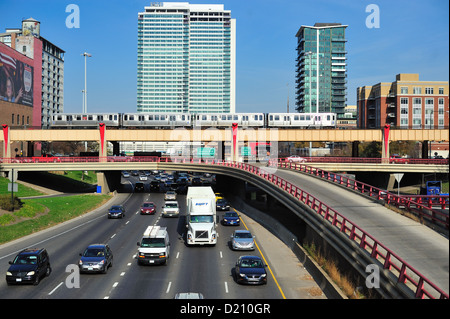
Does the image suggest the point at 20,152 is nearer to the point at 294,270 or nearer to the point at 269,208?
the point at 269,208

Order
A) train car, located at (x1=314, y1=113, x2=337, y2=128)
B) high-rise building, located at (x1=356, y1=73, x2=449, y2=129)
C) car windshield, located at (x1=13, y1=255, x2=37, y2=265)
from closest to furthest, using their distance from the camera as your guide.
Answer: car windshield, located at (x1=13, y1=255, x2=37, y2=265), train car, located at (x1=314, y1=113, x2=337, y2=128), high-rise building, located at (x1=356, y1=73, x2=449, y2=129)

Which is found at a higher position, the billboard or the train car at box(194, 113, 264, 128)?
the billboard

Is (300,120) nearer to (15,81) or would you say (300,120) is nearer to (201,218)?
(201,218)

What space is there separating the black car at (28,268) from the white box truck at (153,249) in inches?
208

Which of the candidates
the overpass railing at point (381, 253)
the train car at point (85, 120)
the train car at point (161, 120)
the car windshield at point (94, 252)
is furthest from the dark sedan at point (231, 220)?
the train car at point (85, 120)

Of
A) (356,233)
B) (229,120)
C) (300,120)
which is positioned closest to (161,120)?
(229,120)

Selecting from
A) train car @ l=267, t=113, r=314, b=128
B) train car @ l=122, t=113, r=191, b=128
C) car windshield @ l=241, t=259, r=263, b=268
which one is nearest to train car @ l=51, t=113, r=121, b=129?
train car @ l=122, t=113, r=191, b=128

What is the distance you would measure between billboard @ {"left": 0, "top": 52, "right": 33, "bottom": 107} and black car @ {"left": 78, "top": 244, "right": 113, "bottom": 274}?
7243 cm

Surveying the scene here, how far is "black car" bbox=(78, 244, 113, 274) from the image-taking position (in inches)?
898

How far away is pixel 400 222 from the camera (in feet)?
71.8

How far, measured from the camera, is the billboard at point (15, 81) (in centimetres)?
8500

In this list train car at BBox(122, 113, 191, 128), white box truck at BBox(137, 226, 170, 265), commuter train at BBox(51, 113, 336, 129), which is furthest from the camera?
train car at BBox(122, 113, 191, 128)

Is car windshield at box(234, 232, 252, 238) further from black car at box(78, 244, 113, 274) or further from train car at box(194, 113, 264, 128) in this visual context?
train car at box(194, 113, 264, 128)

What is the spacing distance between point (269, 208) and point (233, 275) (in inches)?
833
